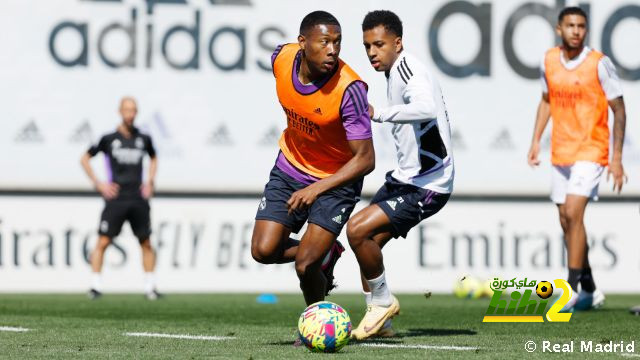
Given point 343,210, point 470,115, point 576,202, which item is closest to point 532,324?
point 576,202

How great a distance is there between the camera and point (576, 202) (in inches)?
468

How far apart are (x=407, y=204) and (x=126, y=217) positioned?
725 cm

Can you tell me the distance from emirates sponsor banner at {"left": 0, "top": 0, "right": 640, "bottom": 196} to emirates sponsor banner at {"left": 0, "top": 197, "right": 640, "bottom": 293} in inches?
12.6

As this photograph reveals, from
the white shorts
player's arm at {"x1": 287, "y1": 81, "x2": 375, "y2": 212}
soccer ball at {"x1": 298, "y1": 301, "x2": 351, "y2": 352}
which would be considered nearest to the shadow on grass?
soccer ball at {"x1": 298, "y1": 301, "x2": 351, "y2": 352}

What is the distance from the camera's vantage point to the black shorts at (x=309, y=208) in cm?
913

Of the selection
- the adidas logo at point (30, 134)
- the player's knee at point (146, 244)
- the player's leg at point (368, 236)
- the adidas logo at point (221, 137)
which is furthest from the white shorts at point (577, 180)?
the adidas logo at point (30, 134)

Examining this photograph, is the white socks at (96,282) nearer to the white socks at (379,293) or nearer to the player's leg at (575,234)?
the player's leg at (575,234)

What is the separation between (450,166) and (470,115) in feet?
28.2

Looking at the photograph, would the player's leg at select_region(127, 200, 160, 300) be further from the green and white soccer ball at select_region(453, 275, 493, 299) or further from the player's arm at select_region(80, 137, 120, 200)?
the green and white soccer ball at select_region(453, 275, 493, 299)

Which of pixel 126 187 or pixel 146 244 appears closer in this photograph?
pixel 146 244

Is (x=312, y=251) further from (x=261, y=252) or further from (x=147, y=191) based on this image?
(x=147, y=191)

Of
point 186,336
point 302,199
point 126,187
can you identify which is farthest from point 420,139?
point 126,187

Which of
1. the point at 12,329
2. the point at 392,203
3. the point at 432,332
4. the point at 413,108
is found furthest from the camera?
the point at 12,329

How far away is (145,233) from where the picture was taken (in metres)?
16.1
